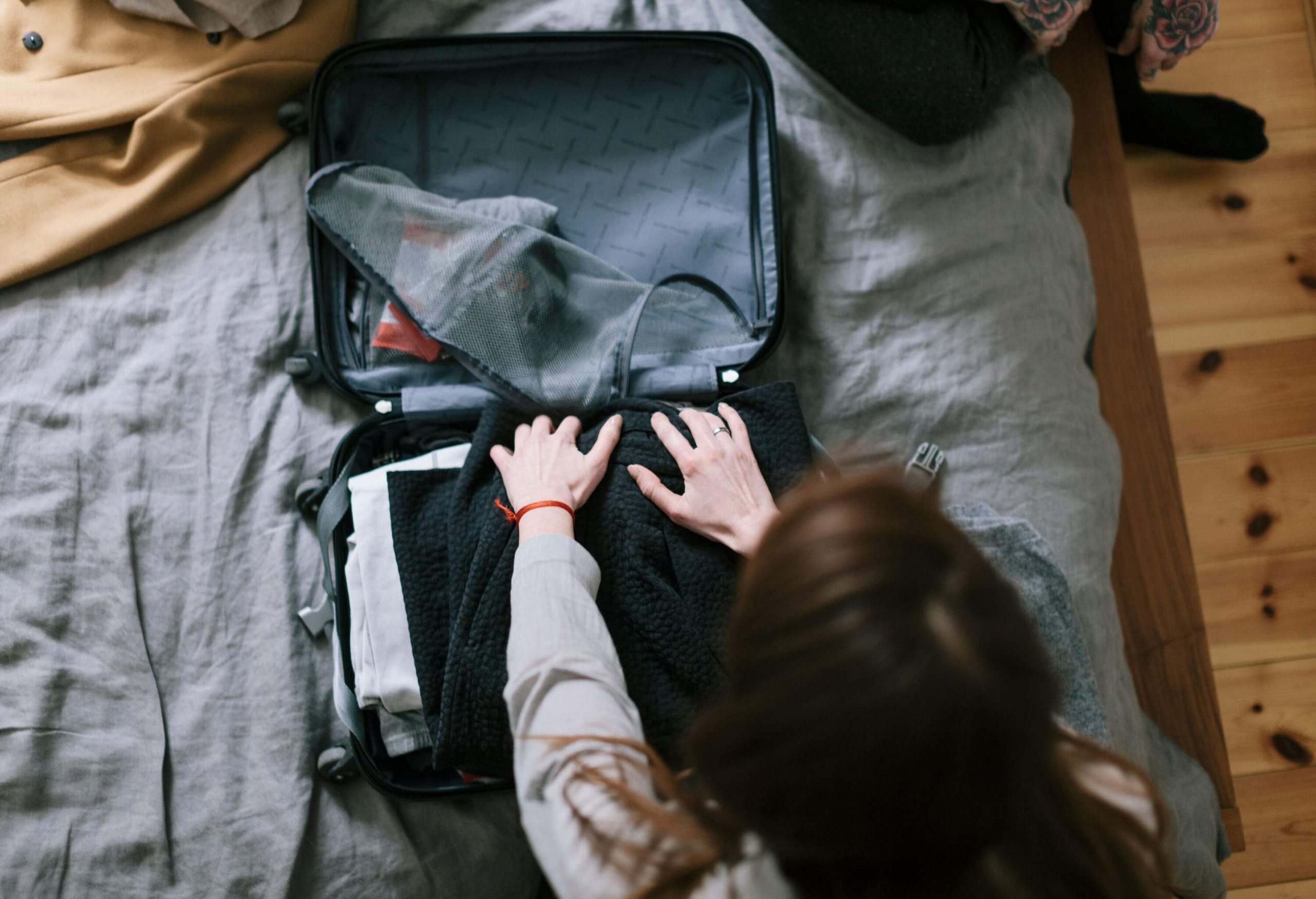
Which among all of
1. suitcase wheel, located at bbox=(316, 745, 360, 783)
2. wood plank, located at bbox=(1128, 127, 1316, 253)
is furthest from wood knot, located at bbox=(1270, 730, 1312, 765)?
suitcase wheel, located at bbox=(316, 745, 360, 783)

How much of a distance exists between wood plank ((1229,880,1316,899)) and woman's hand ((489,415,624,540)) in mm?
965

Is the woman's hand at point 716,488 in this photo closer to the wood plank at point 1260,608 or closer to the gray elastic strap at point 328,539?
the gray elastic strap at point 328,539

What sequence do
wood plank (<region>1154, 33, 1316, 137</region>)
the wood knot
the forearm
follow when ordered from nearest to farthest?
the forearm
the wood knot
wood plank (<region>1154, 33, 1316, 137</region>)

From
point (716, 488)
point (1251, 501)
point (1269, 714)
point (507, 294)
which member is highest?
point (507, 294)

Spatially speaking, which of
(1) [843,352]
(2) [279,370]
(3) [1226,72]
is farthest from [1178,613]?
(2) [279,370]

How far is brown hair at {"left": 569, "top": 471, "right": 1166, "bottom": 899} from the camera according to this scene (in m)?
0.40

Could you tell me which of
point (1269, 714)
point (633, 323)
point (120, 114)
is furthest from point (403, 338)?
point (1269, 714)

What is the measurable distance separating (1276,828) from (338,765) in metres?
1.11

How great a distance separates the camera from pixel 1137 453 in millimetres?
1098

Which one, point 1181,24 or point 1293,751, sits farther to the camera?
point 1293,751

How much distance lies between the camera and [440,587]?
742 mm

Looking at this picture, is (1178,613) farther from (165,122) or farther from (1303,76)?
(165,122)

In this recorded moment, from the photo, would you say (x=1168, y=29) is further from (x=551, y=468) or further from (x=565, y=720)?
(x=565, y=720)

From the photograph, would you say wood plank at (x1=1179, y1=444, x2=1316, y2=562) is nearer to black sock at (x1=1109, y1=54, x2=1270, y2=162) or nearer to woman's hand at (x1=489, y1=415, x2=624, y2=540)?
black sock at (x1=1109, y1=54, x2=1270, y2=162)
